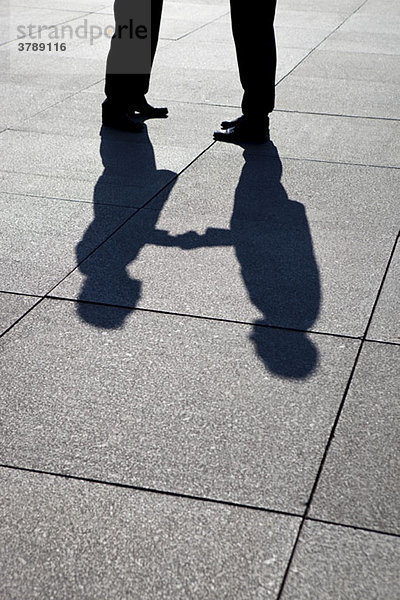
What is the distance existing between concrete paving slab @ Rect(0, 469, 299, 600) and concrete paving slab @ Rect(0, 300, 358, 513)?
0.32ft

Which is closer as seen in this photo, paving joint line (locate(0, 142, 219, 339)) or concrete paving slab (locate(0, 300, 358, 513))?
concrete paving slab (locate(0, 300, 358, 513))

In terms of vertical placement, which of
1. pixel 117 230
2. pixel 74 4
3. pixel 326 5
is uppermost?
pixel 117 230

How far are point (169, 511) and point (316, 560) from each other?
1.65 ft

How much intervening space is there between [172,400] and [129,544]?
85 cm

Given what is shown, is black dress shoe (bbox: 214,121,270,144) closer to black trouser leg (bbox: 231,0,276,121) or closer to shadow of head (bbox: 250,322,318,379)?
black trouser leg (bbox: 231,0,276,121)

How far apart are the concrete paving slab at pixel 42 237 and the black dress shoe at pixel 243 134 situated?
163 cm

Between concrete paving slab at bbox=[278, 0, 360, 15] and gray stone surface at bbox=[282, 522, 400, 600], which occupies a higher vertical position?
gray stone surface at bbox=[282, 522, 400, 600]

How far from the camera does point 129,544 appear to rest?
284cm

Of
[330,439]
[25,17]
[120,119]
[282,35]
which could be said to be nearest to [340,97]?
[120,119]

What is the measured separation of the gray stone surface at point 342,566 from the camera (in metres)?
2.65

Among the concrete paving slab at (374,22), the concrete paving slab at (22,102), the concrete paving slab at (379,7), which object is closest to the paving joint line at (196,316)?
the concrete paving slab at (22,102)

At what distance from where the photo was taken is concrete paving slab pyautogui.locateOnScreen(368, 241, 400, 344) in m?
4.11

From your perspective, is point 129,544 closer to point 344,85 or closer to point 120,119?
point 120,119

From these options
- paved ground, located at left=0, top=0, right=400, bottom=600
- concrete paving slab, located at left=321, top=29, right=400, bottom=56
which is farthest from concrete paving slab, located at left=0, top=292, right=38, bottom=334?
concrete paving slab, located at left=321, top=29, right=400, bottom=56
